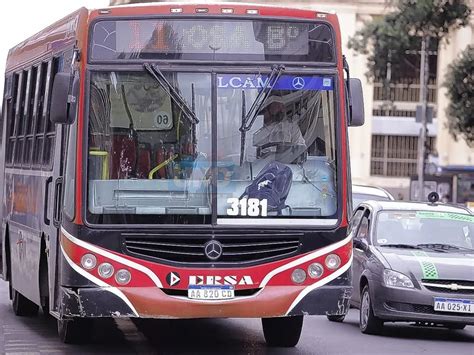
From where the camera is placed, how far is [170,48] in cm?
1181

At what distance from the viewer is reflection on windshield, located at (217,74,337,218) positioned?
1170 centimetres

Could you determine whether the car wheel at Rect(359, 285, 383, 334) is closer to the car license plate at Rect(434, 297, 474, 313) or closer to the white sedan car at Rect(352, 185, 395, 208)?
the car license plate at Rect(434, 297, 474, 313)

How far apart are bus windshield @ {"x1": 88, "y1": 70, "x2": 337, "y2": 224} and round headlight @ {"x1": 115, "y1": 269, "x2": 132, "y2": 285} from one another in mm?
421

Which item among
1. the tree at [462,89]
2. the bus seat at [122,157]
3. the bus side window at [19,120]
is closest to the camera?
the bus seat at [122,157]

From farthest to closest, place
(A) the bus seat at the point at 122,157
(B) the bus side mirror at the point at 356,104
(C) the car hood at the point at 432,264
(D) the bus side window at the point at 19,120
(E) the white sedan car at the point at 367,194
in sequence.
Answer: (E) the white sedan car at the point at 367,194, (D) the bus side window at the point at 19,120, (C) the car hood at the point at 432,264, (B) the bus side mirror at the point at 356,104, (A) the bus seat at the point at 122,157

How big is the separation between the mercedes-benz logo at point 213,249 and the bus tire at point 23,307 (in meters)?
5.35

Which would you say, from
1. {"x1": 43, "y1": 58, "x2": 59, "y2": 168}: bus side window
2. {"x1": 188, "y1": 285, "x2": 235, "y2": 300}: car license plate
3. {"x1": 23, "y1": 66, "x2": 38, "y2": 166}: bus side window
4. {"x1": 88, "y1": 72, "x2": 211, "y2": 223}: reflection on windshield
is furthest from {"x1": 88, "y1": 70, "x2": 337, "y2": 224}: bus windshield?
{"x1": 23, "y1": 66, "x2": 38, "y2": 166}: bus side window

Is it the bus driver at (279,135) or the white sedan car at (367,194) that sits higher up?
the bus driver at (279,135)

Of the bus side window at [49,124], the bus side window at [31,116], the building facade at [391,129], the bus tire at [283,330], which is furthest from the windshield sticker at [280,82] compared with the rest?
the building facade at [391,129]

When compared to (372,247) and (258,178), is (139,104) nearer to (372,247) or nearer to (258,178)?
(258,178)

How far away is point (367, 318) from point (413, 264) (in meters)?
0.93

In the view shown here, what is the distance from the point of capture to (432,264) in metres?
15.3

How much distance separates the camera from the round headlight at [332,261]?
11.9m

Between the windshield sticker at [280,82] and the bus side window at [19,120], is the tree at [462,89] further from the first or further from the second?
the windshield sticker at [280,82]
